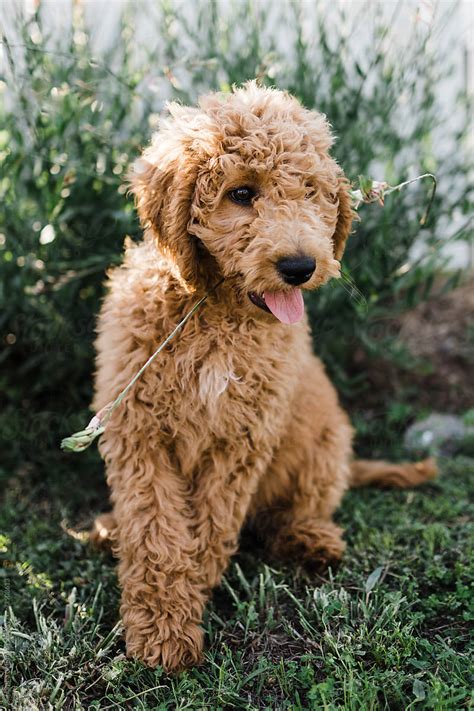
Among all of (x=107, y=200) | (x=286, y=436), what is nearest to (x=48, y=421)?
(x=107, y=200)

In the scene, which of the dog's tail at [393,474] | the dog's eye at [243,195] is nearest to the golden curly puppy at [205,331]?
the dog's eye at [243,195]

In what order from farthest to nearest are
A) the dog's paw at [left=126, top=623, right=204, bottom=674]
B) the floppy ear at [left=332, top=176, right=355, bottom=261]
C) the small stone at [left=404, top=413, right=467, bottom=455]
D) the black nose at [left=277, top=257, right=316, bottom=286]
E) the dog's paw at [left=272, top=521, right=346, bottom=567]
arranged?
the small stone at [left=404, top=413, right=467, bottom=455]
the dog's paw at [left=272, top=521, right=346, bottom=567]
the floppy ear at [left=332, top=176, right=355, bottom=261]
the dog's paw at [left=126, top=623, right=204, bottom=674]
the black nose at [left=277, top=257, right=316, bottom=286]

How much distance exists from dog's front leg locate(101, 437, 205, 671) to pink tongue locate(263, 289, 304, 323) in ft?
2.56

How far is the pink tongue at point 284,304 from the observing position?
2.39m

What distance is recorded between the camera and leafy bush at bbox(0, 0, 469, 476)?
11.8ft

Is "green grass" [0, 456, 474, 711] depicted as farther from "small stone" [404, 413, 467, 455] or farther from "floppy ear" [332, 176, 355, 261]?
"floppy ear" [332, 176, 355, 261]

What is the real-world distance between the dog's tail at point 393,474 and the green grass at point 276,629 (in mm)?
362

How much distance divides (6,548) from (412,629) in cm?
193

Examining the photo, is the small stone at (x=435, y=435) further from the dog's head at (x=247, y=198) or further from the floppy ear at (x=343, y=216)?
the dog's head at (x=247, y=198)

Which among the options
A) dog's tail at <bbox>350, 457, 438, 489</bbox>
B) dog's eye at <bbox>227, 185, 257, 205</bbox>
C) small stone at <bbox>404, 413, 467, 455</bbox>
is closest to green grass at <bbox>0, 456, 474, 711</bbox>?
dog's tail at <bbox>350, 457, 438, 489</bbox>

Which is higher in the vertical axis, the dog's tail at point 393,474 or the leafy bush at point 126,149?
the leafy bush at point 126,149

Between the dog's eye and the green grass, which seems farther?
the dog's eye

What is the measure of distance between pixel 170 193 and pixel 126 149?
55.6 inches

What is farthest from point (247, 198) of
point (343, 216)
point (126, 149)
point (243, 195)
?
point (126, 149)
